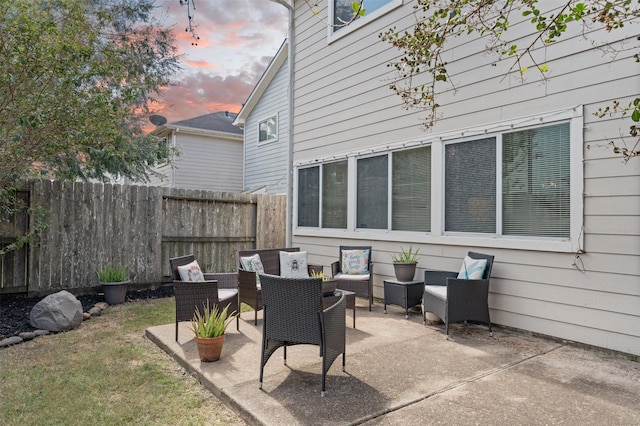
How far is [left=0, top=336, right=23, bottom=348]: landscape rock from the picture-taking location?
4.26 metres

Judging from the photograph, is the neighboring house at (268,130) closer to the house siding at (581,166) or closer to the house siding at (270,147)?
the house siding at (270,147)

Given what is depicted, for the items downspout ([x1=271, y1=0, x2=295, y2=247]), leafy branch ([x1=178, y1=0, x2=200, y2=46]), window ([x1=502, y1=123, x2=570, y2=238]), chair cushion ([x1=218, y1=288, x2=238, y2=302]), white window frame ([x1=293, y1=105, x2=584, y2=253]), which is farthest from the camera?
downspout ([x1=271, y1=0, x2=295, y2=247])

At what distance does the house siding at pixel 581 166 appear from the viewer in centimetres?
384

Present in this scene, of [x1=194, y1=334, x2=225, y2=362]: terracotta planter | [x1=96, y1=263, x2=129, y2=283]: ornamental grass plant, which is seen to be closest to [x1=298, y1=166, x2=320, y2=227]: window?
[x1=96, y1=263, x2=129, y2=283]: ornamental grass plant

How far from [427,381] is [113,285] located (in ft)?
16.3

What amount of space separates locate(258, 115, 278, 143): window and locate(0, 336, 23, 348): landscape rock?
31.2 feet

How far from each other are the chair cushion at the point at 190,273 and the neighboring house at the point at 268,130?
7.54 metres

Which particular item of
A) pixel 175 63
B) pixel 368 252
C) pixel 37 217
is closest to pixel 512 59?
pixel 368 252

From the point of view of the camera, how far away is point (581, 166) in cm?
407

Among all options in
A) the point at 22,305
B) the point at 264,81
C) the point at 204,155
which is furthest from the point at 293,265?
the point at 204,155

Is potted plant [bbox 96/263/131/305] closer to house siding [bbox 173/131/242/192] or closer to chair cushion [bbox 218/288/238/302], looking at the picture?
chair cushion [bbox 218/288/238/302]

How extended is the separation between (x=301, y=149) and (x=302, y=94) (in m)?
1.08

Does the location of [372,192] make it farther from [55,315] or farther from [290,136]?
[55,315]

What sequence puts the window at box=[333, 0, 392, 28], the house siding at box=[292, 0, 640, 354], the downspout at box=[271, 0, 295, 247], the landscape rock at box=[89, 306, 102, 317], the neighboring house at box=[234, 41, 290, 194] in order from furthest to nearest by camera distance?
the neighboring house at box=[234, 41, 290, 194]
the downspout at box=[271, 0, 295, 247]
the window at box=[333, 0, 392, 28]
the landscape rock at box=[89, 306, 102, 317]
the house siding at box=[292, 0, 640, 354]
